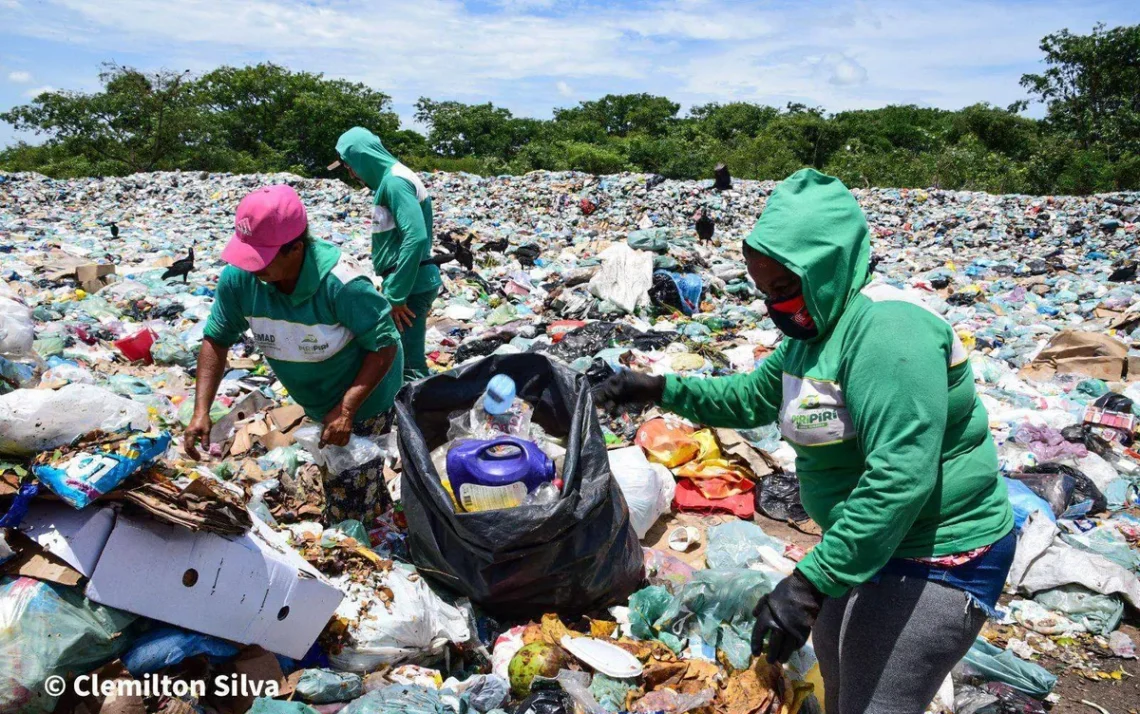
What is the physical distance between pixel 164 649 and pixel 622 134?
104 ft

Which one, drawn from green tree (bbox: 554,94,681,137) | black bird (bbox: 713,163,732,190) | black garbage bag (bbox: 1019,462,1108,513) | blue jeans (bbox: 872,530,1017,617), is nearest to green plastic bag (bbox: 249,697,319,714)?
blue jeans (bbox: 872,530,1017,617)

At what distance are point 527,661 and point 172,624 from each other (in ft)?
2.96

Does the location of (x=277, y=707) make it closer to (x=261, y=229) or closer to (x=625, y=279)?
(x=261, y=229)

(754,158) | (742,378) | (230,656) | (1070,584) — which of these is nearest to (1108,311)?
Answer: (1070,584)

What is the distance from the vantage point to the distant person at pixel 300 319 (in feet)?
7.21

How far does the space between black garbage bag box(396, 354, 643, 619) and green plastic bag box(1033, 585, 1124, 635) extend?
69.2 inches

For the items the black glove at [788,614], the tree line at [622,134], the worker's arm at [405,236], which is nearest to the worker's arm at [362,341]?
the worker's arm at [405,236]

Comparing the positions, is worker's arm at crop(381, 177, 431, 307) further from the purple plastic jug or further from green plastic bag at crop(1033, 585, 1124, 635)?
green plastic bag at crop(1033, 585, 1124, 635)

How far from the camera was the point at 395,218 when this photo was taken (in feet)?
11.6

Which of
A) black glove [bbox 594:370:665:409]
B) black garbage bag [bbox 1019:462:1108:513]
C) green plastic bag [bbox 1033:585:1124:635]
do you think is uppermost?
black glove [bbox 594:370:665:409]

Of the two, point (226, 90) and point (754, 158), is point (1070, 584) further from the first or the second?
point (226, 90)

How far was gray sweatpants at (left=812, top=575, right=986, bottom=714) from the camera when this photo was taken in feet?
4.58

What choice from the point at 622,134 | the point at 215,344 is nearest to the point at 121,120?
the point at 622,134

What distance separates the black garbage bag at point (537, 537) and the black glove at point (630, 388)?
0.19 metres
